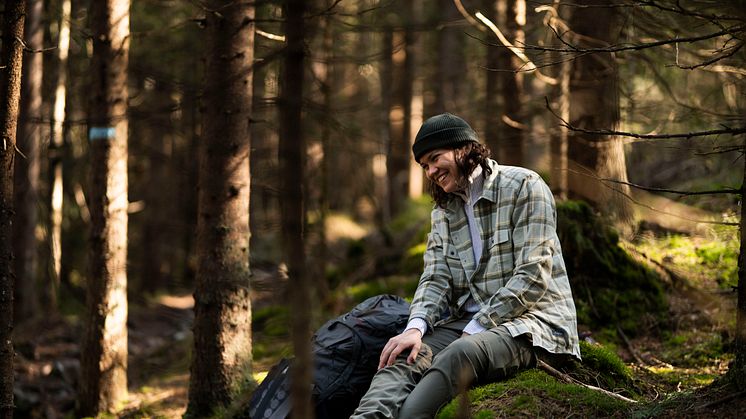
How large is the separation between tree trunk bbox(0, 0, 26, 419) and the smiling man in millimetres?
2499

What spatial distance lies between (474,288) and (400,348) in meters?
0.66

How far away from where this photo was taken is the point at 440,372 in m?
3.85

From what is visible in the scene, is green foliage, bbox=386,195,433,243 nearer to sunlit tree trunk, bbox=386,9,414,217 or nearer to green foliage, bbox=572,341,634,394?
sunlit tree trunk, bbox=386,9,414,217

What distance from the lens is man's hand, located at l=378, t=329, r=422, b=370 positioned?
13.5 feet

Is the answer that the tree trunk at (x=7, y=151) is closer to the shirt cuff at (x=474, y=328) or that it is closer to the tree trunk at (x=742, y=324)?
the shirt cuff at (x=474, y=328)

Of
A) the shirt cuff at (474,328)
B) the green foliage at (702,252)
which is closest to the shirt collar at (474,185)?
the shirt cuff at (474,328)

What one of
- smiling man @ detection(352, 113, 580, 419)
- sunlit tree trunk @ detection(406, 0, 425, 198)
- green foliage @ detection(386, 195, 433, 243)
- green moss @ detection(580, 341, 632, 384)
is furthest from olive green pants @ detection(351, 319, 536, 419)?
sunlit tree trunk @ detection(406, 0, 425, 198)

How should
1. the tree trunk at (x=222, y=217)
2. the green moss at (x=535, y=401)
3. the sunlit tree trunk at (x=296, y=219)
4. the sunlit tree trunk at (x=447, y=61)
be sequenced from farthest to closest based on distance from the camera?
A: 1. the sunlit tree trunk at (x=447, y=61)
2. the tree trunk at (x=222, y=217)
3. the green moss at (x=535, y=401)
4. the sunlit tree trunk at (x=296, y=219)

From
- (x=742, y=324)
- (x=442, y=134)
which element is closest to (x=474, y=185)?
(x=442, y=134)

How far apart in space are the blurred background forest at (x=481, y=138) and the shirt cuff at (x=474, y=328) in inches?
41.6

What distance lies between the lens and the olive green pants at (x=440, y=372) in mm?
3760

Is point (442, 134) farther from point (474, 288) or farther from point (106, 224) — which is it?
point (106, 224)

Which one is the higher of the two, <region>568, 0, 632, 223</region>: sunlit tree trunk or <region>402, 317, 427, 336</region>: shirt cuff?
<region>568, 0, 632, 223</region>: sunlit tree trunk

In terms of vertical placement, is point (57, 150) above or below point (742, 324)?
above
